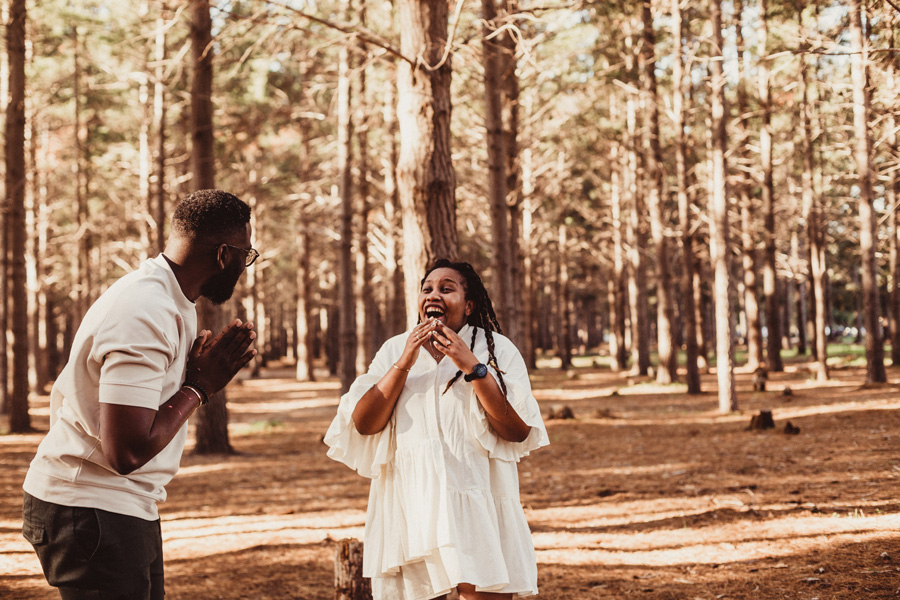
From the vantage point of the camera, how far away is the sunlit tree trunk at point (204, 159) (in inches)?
478

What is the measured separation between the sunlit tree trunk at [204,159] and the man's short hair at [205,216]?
9.54 meters

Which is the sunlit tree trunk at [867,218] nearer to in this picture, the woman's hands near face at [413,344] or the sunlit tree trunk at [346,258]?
the sunlit tree trunk at [346,258]

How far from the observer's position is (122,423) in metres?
2.32

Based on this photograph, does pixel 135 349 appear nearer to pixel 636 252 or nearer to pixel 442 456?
pixel 442 456

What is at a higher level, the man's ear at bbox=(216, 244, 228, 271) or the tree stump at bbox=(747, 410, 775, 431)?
the man's ear at bbox=(216, 244, 228, 271)

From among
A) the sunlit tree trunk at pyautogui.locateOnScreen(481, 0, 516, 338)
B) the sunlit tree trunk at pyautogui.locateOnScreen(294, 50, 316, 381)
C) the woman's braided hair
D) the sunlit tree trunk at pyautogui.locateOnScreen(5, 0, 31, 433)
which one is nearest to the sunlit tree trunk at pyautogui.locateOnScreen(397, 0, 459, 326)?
the woman's braided hair

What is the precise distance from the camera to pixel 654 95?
65.3ft

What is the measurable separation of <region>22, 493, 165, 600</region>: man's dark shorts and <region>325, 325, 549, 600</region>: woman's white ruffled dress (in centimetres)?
120

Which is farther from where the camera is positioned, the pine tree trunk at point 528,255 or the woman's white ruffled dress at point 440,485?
the pine tree trunk at point 528,255

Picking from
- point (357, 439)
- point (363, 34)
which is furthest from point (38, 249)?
point (357, 439)

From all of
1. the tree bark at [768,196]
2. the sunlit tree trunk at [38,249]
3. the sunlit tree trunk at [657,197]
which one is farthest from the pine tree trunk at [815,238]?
the sunlit tree trunk at [38,249]

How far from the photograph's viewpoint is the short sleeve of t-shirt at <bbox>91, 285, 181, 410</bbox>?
7.62 ft

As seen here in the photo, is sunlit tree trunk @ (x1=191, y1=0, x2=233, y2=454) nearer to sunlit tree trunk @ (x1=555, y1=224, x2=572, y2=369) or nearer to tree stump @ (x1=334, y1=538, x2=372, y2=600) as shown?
tree stump @ (x1=334, y1=538, x2=372, y2=600)

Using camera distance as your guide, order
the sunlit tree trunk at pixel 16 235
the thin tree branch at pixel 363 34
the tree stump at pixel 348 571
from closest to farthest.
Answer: the tree stump at pixel 348 571
the thin tree branch at pixel 363 34
the sunlit tree trunk at pixel 16 235
